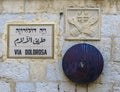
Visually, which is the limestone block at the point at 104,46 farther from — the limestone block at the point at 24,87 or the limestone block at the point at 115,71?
the limestone block at the point at 24,87

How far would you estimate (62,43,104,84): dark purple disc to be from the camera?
147 inches

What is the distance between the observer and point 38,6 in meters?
3.94

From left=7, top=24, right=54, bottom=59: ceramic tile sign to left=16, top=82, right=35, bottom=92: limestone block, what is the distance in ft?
0.98

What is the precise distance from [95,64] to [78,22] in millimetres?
491

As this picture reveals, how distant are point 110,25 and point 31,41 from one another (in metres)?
0.87

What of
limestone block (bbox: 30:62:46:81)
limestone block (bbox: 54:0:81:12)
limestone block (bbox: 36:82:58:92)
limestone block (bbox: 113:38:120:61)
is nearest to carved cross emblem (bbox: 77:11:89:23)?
limestone block (bbox: 54:0:81:12)

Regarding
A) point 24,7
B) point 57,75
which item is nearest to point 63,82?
point 57,75

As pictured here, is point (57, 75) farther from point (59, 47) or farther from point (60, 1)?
point (60, 1)

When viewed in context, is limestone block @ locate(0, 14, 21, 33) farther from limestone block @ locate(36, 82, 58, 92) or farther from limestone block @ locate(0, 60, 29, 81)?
limestone block @ locate(36, 82, 58, 92)

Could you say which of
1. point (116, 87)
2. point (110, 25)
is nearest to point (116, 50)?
point (110, 25)

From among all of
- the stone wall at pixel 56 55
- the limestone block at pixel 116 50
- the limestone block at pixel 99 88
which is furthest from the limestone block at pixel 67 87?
the limestone block at pixel 116 50

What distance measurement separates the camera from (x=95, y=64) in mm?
3746

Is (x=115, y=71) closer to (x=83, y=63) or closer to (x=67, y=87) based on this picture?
(x=83, y=63)

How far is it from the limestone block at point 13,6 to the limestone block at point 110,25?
0.91 meters
